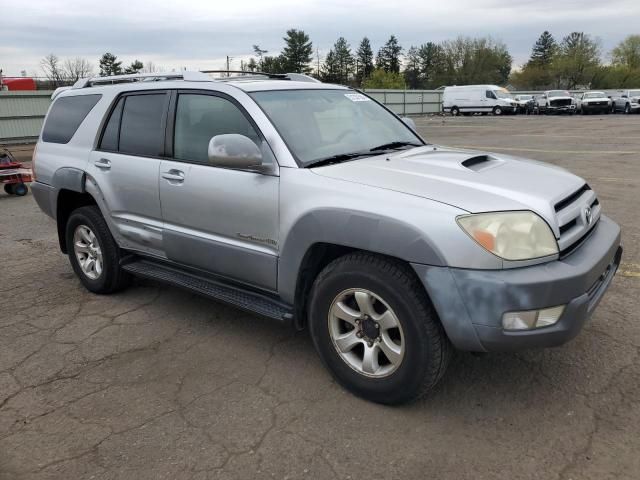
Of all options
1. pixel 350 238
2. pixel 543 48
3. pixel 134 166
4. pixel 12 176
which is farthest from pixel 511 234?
pixel 543 48

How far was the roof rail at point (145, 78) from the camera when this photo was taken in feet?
12.9

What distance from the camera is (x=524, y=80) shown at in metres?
84.5

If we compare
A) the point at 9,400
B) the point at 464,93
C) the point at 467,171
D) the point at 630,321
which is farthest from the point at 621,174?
the point at 464,93

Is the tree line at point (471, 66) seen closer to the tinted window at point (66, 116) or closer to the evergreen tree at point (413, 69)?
the evergreen tree at point (413, 69)

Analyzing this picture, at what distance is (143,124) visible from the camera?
4.16m

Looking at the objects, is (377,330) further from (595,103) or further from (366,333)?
(595,103)

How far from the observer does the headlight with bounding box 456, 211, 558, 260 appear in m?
2.53

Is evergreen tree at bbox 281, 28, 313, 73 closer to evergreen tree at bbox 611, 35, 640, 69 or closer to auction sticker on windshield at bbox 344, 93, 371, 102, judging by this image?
evergreen tree at bbox 611, 35, 640, 69

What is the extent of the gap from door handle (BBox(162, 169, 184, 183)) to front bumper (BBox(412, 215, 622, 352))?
1.88m

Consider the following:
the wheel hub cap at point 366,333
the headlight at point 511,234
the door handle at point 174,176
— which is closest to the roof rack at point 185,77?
the door handle at point 174,176

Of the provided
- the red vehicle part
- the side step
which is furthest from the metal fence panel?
the side step

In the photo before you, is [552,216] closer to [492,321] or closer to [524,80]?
[492,321]

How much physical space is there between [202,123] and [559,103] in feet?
129

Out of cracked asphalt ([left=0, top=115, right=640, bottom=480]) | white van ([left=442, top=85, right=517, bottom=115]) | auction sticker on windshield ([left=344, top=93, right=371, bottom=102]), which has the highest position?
white van ([left=442, top=85, right=517, bottom=115])
